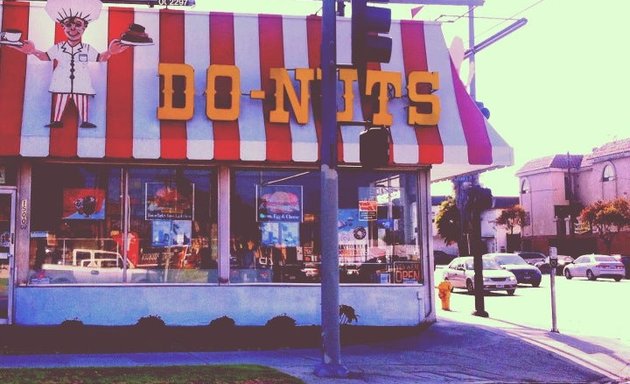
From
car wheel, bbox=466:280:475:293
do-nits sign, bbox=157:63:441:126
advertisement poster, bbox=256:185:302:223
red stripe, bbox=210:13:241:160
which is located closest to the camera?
red stripe, bbox=210:13:241:160

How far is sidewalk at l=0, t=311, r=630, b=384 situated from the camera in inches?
373

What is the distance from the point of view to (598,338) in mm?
13344

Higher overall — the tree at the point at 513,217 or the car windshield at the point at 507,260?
the tree at the point at 513,217

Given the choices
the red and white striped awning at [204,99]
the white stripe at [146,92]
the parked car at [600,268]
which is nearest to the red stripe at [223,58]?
the red and white striped awning at [204,99]

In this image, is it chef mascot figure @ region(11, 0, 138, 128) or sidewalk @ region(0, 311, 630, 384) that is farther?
chef mascot figure @ region(11, 0, 138, 128)

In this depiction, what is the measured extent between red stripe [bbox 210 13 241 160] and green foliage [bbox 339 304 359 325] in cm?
365

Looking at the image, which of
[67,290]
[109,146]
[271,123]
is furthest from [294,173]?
[67,290]

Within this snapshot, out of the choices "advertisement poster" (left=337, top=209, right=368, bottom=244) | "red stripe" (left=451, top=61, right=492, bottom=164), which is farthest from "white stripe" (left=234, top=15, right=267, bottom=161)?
"red stripe" (left=451, top=61, right=492, bottom=164)

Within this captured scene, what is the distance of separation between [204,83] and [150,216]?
9.15ft

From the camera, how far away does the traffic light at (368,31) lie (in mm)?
8633

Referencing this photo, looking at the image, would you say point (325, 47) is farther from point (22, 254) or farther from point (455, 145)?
point (22, 254)

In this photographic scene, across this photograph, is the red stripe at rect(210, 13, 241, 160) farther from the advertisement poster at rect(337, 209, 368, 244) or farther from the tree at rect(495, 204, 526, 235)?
the tree at rect(495, 204, 526, 235)

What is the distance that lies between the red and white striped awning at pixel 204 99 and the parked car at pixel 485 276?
13.5m

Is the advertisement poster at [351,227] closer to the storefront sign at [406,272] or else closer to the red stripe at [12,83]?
the storefront sign at [406,272]
